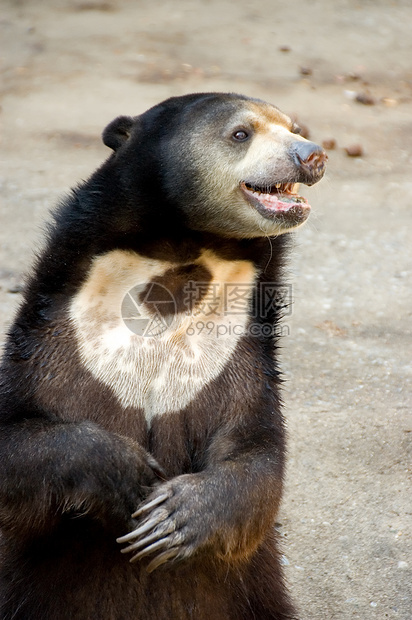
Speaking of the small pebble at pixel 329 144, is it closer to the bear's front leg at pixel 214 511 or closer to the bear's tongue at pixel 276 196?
the bear's tongue at pixel 276 196

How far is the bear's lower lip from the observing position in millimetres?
3305

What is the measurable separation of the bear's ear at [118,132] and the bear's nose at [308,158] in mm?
649

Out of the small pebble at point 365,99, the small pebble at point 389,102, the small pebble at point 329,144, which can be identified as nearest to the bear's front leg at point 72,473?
the small pebble at point 329,144

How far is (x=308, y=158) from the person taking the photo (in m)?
3.31

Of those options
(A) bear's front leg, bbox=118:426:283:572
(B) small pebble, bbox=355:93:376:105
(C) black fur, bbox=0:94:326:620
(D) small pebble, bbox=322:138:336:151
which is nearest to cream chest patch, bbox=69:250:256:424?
(C) black fur, bbox=0:94:326:620

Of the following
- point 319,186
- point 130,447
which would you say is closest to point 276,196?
point 130,447

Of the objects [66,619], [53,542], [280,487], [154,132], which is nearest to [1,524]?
[53,542]

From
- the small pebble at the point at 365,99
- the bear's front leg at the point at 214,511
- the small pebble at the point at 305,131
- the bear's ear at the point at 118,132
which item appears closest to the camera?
the bear's front leg at the point at 214,511

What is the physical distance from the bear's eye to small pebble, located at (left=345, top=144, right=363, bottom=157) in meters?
5.03

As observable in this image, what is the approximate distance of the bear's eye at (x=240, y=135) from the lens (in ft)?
11.3

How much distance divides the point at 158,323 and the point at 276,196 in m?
0.62

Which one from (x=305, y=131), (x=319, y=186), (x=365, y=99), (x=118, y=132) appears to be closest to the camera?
(x=118, y=132)

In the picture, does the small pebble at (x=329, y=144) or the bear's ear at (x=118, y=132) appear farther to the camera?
the small pebble at (x=329, y=144)

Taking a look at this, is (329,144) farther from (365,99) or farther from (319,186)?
(319,186)
